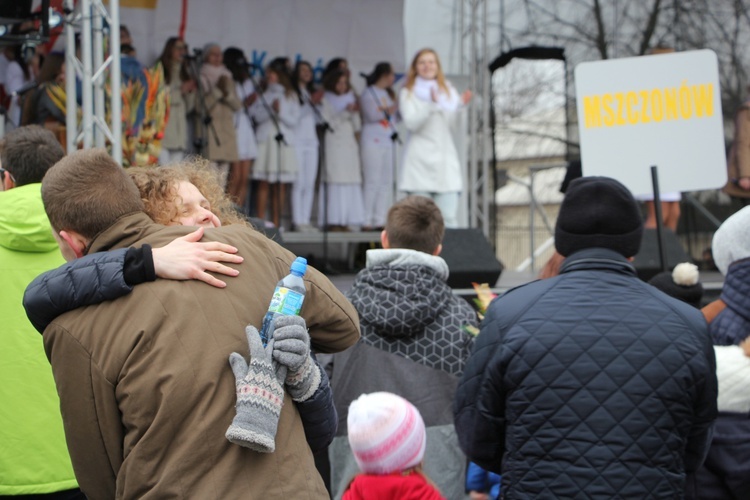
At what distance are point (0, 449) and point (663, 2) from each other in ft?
30.4

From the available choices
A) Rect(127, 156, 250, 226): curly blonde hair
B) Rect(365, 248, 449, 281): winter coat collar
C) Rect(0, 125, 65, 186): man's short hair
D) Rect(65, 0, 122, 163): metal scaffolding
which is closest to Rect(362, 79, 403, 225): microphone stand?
Rect(65, 0, 122, 163): metal scaffolding

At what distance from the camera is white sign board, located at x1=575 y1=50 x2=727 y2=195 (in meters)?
4.43

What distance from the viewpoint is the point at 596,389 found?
229cm

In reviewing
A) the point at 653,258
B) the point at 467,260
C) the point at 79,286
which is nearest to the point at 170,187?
the point at 79,286

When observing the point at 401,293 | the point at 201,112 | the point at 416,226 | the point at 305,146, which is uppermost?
the point at 201,112

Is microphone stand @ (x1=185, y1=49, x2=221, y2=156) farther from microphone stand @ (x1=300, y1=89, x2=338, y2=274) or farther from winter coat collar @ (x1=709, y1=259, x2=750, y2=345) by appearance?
winter coat collar @ (x1=709, y1=259, x2=750, y2=345)

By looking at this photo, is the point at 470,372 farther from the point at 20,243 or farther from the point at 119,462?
the point at 20,243

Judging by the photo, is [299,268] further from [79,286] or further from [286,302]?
[79,286]

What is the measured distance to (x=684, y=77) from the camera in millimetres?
4605

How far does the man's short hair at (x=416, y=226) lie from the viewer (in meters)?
3.45

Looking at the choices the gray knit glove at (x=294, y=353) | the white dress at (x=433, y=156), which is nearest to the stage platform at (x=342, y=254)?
the white dress at (x=433, y=156)

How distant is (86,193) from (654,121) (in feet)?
10.8

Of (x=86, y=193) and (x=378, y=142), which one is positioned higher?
(x=378, y=142)

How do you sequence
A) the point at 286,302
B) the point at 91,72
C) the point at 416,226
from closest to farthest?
the point at 286,302 → the point at 416,226 → the point at 91,72
